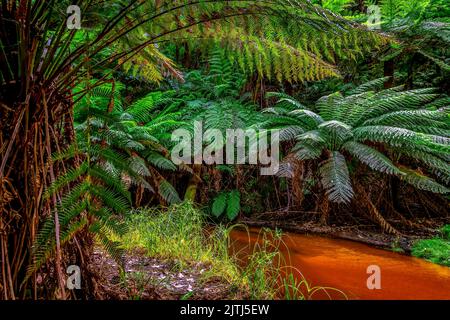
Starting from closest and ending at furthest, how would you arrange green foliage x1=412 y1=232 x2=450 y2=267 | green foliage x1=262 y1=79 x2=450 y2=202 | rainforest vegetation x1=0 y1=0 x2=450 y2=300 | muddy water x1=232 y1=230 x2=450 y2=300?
rainforest vegetation x1=0 y1=0 x2=450 y2=300 → muddy water x1=232 y1=230 x2=450 y2=300 → green foliage x1=412 y1=232 x2=450 y2=267 → green foliage x1=262 y1=79 x2=450 y2=202

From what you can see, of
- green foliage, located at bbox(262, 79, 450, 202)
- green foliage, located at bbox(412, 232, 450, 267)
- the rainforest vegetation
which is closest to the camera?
the rainforest vegetation

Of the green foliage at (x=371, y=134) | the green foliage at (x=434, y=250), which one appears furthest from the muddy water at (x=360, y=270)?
the green foliage at (x=371, y=134)

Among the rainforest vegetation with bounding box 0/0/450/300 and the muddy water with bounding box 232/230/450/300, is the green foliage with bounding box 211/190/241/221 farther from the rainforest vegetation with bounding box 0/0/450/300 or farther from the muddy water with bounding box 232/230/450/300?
the muddy water with bounding box 232/230/450/300

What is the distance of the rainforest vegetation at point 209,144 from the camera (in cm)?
111

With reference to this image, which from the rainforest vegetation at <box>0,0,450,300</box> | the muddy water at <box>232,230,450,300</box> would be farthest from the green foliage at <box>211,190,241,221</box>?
the muddy water at <box>232,230,450,300</box>

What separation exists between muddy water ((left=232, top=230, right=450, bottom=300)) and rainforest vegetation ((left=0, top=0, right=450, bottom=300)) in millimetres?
135

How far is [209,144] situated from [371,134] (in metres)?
1.63

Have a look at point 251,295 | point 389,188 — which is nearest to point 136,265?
point 251,295

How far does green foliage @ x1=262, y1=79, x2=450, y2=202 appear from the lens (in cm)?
309

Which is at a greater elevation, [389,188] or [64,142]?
[64,142]

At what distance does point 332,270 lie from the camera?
7.57 ft

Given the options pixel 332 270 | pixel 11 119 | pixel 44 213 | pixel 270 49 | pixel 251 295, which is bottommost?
pixel 332 270
